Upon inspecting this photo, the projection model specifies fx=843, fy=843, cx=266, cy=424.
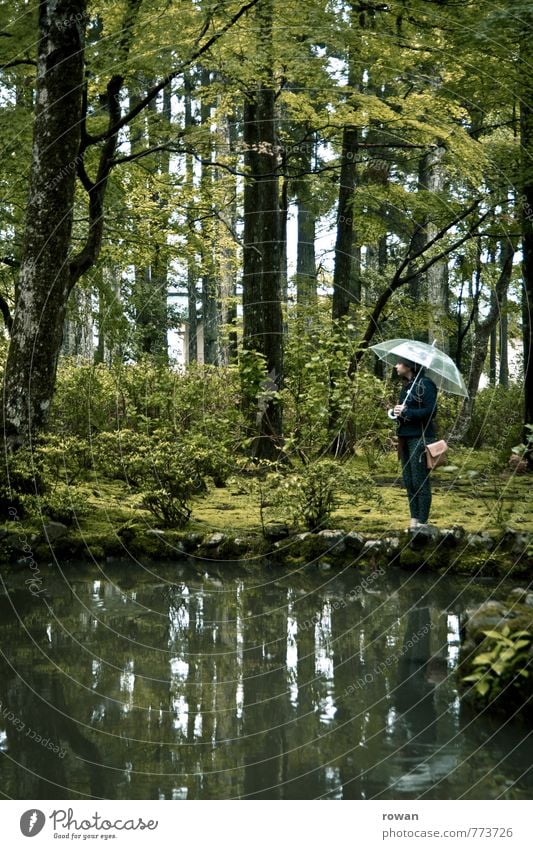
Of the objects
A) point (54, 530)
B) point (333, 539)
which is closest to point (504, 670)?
point (333, 539)

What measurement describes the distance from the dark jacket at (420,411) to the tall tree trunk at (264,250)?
3.05 metres

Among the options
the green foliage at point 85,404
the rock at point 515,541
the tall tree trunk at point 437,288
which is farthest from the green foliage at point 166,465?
→ the tall tree trunk at point 437,288

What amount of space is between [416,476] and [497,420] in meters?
9.91

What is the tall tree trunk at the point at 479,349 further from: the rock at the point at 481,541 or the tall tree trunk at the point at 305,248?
the rock at the point at 481,541

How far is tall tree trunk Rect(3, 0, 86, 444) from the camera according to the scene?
852 cm

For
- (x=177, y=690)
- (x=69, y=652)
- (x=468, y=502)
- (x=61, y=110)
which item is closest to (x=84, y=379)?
(x=61, y=110)

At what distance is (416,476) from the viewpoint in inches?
317

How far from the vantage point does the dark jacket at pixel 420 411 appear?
7883 millimetres

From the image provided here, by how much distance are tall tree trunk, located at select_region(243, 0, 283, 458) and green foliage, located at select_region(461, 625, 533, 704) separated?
20.9ft

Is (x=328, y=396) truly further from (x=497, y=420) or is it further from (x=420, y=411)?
(x=497, y=420)

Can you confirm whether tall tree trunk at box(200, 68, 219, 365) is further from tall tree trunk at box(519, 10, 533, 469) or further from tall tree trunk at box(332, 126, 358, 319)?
tall tree trunk at box(519, 10, 533, 469)

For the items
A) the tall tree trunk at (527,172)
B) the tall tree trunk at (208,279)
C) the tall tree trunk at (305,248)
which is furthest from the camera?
the tall tree trunk at (305,248)

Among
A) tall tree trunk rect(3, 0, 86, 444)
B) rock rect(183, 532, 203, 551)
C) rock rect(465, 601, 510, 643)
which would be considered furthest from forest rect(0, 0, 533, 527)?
rock rect(465, 601, 510, 643)

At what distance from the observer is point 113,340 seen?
14.2m
